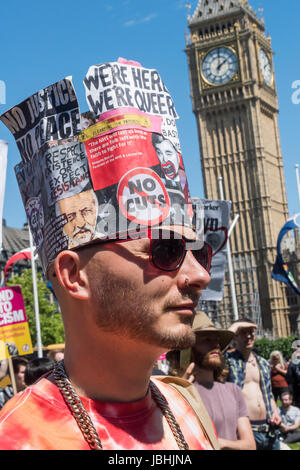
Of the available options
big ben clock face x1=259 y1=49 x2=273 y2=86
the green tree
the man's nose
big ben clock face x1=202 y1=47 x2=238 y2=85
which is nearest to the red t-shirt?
the man's nose

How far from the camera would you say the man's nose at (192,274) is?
1.75m

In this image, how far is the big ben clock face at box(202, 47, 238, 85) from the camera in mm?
65750

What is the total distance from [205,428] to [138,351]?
34 centimetres

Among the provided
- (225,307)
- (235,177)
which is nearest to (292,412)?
(225,307)

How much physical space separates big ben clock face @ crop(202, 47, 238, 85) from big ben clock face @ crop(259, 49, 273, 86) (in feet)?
9.03

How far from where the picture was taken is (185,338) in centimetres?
174

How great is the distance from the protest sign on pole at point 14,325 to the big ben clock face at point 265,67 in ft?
203

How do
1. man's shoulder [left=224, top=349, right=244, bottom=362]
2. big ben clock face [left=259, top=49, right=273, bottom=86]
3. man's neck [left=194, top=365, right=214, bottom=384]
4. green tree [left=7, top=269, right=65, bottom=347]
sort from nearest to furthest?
man's neck [left=194, top=365, right=214, bottom=384] → man's shoulder [left=224, top=349, right=244, bottom=362] → green tree [left=7, top=269, right=65, bottom=347] → big ben clock face [left=259, top=49, right=273, bottom=86]

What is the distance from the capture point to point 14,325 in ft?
26.0

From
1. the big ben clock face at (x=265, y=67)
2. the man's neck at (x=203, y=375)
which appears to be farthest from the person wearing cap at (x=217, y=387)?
the big ben clock face at (x=265, y=67)

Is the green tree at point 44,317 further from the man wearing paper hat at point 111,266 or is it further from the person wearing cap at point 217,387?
the man wearing paper hat at point 111,266

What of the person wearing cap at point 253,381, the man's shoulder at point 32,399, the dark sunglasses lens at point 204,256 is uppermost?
the dark sunglasses lens at point 204,256

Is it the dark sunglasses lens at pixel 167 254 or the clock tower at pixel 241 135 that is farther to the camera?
the clock tower at pixel 241 135

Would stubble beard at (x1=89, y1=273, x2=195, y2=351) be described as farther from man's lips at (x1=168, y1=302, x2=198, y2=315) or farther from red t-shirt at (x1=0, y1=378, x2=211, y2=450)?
red t-shirt at (x1=0, y1=378, x2=211, y2=450)
